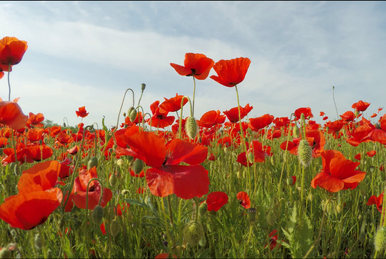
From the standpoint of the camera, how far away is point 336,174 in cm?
135

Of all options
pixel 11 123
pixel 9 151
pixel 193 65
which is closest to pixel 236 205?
pixel 193 65

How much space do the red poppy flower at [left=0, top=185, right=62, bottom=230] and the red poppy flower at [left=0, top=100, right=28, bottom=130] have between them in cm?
53

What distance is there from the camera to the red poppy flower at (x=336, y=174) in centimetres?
129

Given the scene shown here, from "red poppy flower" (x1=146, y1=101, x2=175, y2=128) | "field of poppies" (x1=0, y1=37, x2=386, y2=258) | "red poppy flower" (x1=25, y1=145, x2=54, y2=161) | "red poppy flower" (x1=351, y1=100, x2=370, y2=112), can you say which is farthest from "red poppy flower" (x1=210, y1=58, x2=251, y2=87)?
"red poppy flower" (x1=351, y1=100, x2=370, y2=112)

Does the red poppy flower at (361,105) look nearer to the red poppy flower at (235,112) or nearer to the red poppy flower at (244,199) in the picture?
the red poppy flower at (235,112)

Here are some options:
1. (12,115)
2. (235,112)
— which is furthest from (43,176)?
(235,112)

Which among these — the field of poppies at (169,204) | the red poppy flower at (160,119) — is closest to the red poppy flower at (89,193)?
the field of poppies at (169,204)

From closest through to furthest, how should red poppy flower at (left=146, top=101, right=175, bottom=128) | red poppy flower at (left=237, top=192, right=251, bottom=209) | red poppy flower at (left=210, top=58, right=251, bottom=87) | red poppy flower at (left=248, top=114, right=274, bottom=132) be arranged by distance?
1. red poppy flower at (left=237, top=192, right=251, bottom=209)
2. red poppy flower at (left=210, top=58, right=251, bottom=87)
3. red poppy flower at (left=146, top=101, right=175, bottom=128)
4. red poppy flower at (left=248, top=114, right=274, bottom=132)

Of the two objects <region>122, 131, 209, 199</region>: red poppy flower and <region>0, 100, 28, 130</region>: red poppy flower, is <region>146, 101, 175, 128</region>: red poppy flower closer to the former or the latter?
<region>0, 100, 28, 130</region>: red poppy flower

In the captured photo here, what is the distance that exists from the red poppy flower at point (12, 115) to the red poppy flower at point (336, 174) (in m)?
1.50

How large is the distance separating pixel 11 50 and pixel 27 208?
1422 millimetres

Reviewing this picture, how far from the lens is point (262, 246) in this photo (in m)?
1.44

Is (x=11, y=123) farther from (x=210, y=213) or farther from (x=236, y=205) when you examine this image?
(x=236, y=205)

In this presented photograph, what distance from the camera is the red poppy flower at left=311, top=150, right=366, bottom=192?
129 centimetres
